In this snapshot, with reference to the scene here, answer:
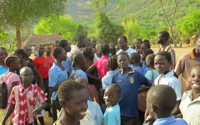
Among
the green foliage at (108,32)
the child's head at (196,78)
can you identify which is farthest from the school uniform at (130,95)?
the green foliage at (108,32)

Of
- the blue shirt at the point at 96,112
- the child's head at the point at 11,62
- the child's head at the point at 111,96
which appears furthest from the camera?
the child's head at the point at 11,62

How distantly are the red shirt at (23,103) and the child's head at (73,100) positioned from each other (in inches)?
58.0

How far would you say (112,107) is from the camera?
217 centimetres

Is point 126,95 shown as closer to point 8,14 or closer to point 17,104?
point 17,104

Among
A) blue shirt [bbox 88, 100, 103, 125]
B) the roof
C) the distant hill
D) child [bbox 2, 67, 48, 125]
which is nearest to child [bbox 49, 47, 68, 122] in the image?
child [bbox 2, 67, 48, 125]

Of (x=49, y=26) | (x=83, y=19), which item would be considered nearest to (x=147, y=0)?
(x=83, y=19)

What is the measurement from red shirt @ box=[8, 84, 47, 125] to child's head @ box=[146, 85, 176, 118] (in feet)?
6.57

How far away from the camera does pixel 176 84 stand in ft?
6.98

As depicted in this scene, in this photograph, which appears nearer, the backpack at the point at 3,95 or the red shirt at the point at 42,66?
the backpack at the point at 3,95

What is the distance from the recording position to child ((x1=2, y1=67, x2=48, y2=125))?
8.06ft

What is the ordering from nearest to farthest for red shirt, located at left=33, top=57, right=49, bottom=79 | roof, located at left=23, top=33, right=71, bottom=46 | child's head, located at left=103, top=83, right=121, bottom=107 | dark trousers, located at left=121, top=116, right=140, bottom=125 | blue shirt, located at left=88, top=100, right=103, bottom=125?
blue shirt, located at left=88, top=100, right=103, bottom=125, child's head, located at left=103, top=83, right=121, bottom=107, dark trousers, located at left=121, top=116, right=140, bottom=125, red shirt, located at left=33, top=57, right=49, bottom=79, roof, located at left=23, top=33, right=71, bottom=46

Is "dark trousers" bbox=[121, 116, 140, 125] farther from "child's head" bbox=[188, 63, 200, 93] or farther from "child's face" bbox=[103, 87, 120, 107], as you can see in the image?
"child's head" bbox=[188, 63, 200, 93]

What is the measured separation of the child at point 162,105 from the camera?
4.39 ft

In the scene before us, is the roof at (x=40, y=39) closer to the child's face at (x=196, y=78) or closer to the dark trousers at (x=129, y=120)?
the dark trousers at (x=129, y=120)
